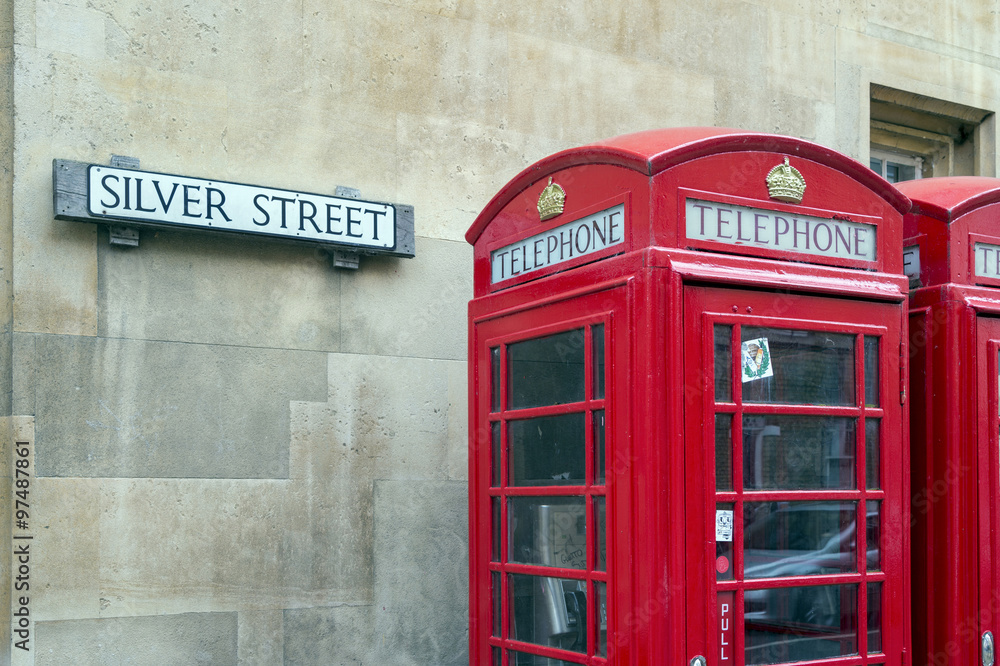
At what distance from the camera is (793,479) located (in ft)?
12.2

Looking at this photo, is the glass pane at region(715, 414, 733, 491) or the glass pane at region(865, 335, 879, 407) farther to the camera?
the glass pane at region(865, 335, 879, 407)

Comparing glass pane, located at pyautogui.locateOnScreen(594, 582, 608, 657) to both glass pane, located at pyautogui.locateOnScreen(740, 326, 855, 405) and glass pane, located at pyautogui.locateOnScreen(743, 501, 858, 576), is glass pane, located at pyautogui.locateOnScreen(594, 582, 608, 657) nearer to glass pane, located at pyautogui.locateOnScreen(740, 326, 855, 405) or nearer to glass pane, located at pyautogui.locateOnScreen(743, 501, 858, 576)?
glass pane, located at pyautogui.locateOnScreen(743, 501, 858, 576)

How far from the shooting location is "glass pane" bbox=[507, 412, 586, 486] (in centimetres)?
381

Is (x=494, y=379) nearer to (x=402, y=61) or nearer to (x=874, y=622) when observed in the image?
(x=874, y=622)

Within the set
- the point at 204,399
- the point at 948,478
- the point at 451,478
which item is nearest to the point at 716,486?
the point at 948,478

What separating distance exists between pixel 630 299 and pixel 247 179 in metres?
2.15

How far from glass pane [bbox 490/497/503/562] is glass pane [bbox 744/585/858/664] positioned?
98 cm

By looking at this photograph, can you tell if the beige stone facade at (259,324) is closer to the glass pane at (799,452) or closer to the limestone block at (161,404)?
the limestone block at (161,404)

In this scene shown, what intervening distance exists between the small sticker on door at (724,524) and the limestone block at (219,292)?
2.16 meters

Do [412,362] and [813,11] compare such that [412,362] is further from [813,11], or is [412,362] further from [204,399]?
[813,11]

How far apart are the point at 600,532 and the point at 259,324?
1.98 meters

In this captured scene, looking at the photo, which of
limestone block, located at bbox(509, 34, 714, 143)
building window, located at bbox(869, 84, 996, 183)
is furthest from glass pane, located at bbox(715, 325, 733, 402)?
building window, located at bbox(869, 84, 996, 183)

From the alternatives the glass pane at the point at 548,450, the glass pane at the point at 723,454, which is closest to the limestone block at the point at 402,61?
the glass pane at the point at 548,450

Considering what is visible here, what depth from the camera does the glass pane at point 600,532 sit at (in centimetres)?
369
